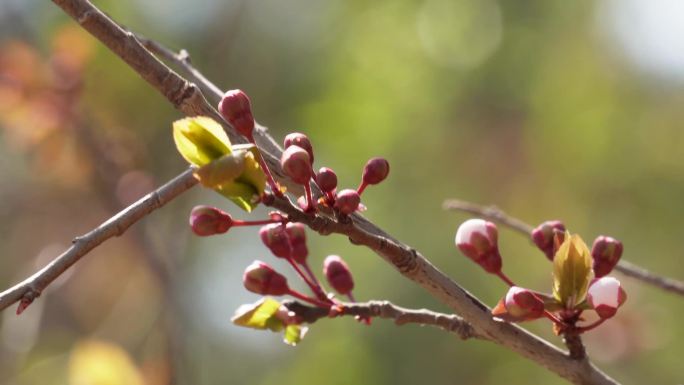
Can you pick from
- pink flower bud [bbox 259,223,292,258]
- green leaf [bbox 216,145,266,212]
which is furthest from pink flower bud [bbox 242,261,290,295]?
green leaf [bbox 216,145,266,212]

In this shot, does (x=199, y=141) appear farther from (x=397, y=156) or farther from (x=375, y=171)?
(x=397, y=156)

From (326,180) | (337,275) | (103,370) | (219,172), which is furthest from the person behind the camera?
(103,370)

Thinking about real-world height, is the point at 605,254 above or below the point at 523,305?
above

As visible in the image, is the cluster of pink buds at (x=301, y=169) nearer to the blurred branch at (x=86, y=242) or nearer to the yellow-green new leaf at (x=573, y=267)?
the blurred branch at (x=86, y=242)

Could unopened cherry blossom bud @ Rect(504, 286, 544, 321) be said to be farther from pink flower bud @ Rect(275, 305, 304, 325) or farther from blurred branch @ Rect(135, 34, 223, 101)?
blurred branch @ Rect(135, 34, 223, 101)

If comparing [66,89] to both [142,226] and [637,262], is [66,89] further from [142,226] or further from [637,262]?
[637,262]

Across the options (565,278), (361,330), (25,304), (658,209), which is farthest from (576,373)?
(658,209)

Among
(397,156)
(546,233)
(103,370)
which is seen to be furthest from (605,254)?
(397,156)
